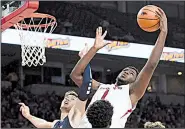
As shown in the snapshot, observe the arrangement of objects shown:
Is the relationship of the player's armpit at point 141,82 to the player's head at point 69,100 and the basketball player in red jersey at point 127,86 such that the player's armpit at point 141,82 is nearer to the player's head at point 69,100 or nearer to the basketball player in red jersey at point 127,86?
the basketball player in red jersey at point 127,86

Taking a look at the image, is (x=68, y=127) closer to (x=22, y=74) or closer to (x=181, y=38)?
(x=22, y=74)

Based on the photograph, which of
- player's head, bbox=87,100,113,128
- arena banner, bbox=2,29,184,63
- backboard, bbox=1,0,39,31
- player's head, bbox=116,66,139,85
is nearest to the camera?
player's head, bbox=87,100,113,128

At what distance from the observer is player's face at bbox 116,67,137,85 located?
2752 millimetres

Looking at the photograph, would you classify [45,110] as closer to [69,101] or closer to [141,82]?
[69,101]

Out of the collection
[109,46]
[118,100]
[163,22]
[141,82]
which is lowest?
[109,46]

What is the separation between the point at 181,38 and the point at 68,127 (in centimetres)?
980

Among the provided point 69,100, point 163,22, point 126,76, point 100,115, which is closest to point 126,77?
point 126,76

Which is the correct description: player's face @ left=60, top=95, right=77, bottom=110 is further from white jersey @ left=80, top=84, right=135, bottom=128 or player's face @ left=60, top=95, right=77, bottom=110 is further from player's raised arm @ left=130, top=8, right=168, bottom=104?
player's raised arm @ left=130, top=8, right=168, bottom=104

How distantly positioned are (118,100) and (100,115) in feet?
2.79

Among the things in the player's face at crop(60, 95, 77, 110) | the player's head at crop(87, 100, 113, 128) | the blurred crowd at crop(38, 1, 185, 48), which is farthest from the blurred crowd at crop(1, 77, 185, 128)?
the player's head at crop(87, 100, 113, 128)

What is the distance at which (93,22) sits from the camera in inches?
432

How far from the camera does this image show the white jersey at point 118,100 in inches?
103

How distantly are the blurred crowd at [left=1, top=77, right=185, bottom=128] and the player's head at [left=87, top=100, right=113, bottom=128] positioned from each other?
316 inches

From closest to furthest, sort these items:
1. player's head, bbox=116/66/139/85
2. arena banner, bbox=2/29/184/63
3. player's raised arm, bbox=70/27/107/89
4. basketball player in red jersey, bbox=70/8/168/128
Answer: player's raised arm, bbox=70/27/107/89, basketball player in red jersey, bbox=70/8/168/128, player's head, bbox=116/66/139/85, arena banner, bbox=2/29/184/63
